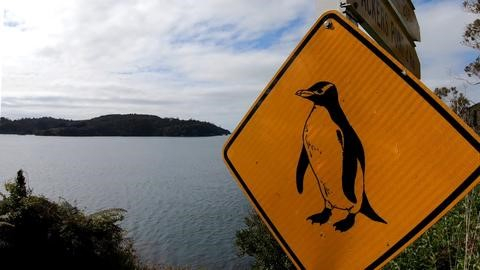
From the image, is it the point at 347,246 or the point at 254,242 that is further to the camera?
the point at 254,242

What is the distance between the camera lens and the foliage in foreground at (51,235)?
1106 cm

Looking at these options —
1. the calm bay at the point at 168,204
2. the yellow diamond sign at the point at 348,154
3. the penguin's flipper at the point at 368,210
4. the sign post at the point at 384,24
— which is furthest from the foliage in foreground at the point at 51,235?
the penguin's flipper at the point at 368,210

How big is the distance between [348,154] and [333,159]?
60 mm

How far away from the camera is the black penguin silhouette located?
62.2 inches

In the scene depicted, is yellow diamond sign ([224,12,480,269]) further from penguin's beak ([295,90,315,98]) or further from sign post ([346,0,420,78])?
sign post ([346,0,420,78])

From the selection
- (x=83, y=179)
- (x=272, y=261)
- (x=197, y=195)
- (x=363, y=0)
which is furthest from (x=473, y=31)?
(x=83, y=179)

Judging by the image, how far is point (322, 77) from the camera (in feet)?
5.57

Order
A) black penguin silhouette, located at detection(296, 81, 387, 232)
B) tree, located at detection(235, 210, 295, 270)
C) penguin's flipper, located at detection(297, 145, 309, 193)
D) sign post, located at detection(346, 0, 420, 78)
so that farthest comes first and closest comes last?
tree, located at detection(235, 210, 295, 270) < sign post, located at detection(346, 0, 420, 78) < penguin's flipper, located at detection(297, 145, 309, 193) < black penguin silhouette, located at detection(296, 81, 387, 232)

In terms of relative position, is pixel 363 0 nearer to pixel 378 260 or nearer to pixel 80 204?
pixel 378 260

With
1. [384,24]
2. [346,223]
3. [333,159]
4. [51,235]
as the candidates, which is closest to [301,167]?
[333,159]

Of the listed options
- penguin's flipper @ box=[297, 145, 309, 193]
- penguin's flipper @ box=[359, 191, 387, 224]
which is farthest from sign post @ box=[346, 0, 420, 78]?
penguin's flipper @ box=[359, 191, 387, 224]

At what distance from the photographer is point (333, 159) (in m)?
1.63

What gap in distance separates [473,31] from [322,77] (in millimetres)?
18784

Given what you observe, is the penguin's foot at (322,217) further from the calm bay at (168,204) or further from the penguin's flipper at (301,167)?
the calm bay at (168,204)
